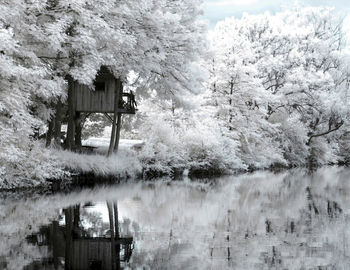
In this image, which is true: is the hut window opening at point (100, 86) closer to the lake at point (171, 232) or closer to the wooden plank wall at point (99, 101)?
the wooden plank wall at point (99, 101)

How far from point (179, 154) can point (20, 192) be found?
14068 millimetres

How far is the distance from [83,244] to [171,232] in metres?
1.91

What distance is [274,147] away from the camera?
45.2 m

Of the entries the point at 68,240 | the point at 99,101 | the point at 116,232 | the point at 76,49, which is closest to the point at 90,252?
the point at 68,240

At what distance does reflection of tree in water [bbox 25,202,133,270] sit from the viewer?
8117mm

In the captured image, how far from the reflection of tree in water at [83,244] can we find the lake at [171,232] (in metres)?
0.02

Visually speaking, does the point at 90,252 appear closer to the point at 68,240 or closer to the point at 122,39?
the point at 68,240

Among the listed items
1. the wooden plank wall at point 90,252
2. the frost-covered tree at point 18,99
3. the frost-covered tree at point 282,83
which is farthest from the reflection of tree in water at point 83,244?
the frost-covered tree at point 282,83

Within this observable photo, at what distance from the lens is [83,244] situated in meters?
9.75

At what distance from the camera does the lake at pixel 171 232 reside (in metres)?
8.20

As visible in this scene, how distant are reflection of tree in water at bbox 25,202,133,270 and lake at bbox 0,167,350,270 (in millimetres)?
15

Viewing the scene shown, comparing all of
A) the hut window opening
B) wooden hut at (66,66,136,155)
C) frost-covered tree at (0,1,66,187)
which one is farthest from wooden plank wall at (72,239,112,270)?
the hut window opening

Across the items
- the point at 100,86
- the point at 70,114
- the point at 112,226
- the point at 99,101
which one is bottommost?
the point at 112,226

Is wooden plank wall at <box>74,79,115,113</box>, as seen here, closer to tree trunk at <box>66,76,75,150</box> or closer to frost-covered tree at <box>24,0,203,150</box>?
frost-covered tree at <box>24,0,203,150</box>
